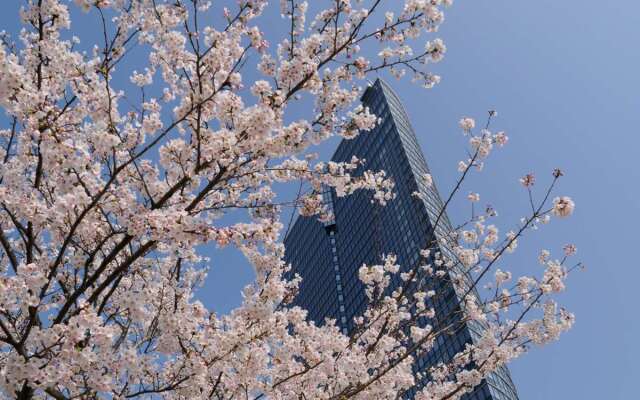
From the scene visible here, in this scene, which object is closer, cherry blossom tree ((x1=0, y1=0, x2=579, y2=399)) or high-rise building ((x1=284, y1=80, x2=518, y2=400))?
cherry blossom tree ((x1=0, y1=0, x2=579, y2=399))

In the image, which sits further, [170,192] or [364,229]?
[364,229]

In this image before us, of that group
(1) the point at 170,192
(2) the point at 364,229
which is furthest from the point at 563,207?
(2) the point at 364,229

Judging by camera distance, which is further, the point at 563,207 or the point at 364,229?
the point at 364,229

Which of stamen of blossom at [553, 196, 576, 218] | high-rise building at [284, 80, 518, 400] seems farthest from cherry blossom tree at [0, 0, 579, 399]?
high-rise building at [284, 80, 518, 400]

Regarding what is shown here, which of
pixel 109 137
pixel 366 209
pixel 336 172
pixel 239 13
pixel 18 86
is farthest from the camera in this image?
pixel 366 209

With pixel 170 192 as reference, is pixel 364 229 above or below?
above

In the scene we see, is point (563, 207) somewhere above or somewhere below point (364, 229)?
below

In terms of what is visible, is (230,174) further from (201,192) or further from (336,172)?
(336,172)

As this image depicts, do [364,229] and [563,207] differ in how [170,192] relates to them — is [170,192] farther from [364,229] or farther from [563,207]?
[364,229]

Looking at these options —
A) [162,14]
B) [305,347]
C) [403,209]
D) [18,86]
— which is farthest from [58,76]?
[403,209]

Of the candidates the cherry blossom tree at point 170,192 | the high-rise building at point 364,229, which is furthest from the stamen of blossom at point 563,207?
the high-rise building at point 364,229

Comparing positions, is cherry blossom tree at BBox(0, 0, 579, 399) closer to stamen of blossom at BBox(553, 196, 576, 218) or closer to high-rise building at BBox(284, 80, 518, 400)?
stamen of blossom at BBox(553, 196, 576, 218)

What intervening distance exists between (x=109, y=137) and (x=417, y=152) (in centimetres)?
10113

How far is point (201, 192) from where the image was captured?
18.4 feet
